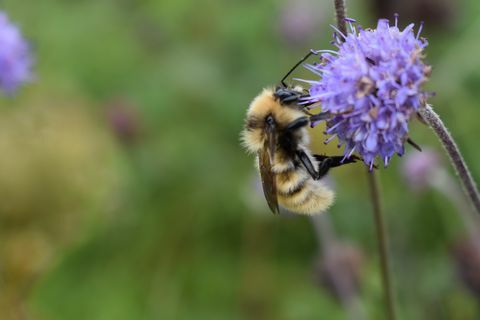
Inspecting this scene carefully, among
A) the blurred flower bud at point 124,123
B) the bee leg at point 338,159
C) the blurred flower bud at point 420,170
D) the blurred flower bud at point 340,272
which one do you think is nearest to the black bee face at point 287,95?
the bee leg at point 338,159

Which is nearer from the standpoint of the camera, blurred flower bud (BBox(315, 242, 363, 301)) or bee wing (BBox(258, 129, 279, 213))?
bee wing (BBox(258, 129, 279, 213))

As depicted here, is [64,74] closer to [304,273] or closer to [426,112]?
[304,273]

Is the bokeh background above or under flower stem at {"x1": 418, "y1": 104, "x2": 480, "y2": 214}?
above

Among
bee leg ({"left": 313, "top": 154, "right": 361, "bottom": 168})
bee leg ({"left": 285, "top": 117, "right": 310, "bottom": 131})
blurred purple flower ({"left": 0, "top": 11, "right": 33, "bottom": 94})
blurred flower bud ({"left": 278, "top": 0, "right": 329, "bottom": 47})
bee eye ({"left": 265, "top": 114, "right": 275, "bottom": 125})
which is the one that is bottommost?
bee leg ({"left": 313, "top": 154, "right": 361, "bottom": 168})

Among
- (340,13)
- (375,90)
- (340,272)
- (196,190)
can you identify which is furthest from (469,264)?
(196,190)

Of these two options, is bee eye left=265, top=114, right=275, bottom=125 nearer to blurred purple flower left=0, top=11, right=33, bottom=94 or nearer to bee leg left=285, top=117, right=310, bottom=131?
bee leg left=285, top=117, right=310, bottom=131

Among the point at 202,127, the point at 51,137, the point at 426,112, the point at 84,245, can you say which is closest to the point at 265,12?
the point at 202,127

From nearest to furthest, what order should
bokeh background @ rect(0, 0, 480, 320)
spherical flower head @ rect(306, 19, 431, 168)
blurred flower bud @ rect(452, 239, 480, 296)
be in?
spherical flower head @ rect(306, 19, 431, 168), blurred flower bud @ rect(452, 239, 480, 296), bokeh background @ rect(0, 0, 480, 320)

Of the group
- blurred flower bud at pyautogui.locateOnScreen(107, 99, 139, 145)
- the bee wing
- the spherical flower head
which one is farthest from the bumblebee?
blurred flower bud at pyautogui.locateOnScreen(107, 99, 139, 145)
